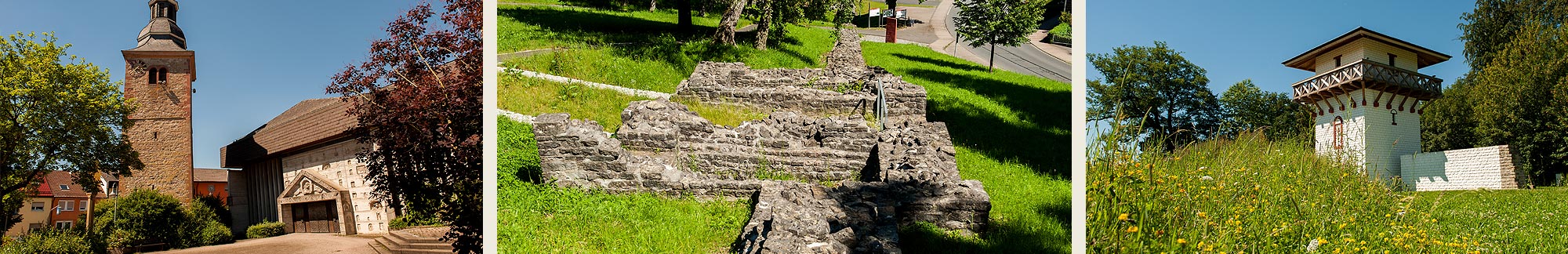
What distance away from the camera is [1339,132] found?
4309mm

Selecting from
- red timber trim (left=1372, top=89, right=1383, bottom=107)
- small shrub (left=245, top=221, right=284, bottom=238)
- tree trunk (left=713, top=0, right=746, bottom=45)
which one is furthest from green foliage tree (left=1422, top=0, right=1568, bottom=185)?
small shrub (left=245, top=221, right=284, bottom=238)

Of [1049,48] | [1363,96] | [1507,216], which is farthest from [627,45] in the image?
[1507,216]

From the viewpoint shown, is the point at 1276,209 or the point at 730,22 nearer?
the point at 1276,209

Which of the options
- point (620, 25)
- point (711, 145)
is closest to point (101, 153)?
point (620, 25)

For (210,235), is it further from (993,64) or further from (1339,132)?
(1339,132)

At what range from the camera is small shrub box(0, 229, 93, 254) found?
12.6 feet

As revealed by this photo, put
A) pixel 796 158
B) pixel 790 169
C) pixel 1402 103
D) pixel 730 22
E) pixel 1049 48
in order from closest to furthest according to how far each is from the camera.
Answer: pixel 1049 48, pixel 730 22, pixel 1402 103, pixel 796 158, pixel 790 169

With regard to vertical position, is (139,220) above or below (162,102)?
below

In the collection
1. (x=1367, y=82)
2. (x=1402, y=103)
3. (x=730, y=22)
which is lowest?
(x=1402, y=103)

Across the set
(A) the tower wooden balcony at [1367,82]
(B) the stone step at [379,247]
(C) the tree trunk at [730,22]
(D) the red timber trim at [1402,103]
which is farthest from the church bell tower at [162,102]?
(D) the red timber trim at [1402,103]

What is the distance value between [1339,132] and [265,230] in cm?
636

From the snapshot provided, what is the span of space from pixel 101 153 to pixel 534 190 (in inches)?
101

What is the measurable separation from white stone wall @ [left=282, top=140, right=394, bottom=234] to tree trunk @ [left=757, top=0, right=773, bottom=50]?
226cm

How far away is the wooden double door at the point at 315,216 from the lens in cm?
377
